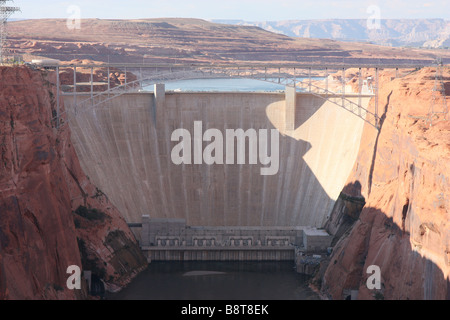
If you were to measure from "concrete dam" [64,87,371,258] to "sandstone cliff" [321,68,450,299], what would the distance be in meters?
5.15

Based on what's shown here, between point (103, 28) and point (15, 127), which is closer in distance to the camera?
point (15, 127)

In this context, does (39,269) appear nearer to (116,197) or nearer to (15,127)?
(15,127)

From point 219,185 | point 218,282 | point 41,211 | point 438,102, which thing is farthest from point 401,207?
point 219,185

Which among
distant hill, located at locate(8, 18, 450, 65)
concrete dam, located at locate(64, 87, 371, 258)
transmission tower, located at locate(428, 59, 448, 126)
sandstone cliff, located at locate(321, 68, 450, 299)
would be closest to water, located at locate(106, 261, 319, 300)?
sandstone cliff, located at locate(321, 68, 450, 299)

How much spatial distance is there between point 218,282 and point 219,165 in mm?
15700

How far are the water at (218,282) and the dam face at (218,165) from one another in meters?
6.25

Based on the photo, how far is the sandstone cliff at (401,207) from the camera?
41.0 meters

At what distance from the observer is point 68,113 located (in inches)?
2527

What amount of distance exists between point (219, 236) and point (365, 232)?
15.1 metres


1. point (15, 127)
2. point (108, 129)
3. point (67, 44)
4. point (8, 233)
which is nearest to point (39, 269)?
point (8, 233)

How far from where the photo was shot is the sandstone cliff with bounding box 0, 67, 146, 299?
1642 inches

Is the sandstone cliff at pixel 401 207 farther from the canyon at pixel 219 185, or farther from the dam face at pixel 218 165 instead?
the dam face at pixel 218 165

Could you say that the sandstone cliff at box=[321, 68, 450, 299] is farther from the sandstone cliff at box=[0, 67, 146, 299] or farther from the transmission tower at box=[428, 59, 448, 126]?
the sandstone cliff at box=[0, 67, 146, 299]
